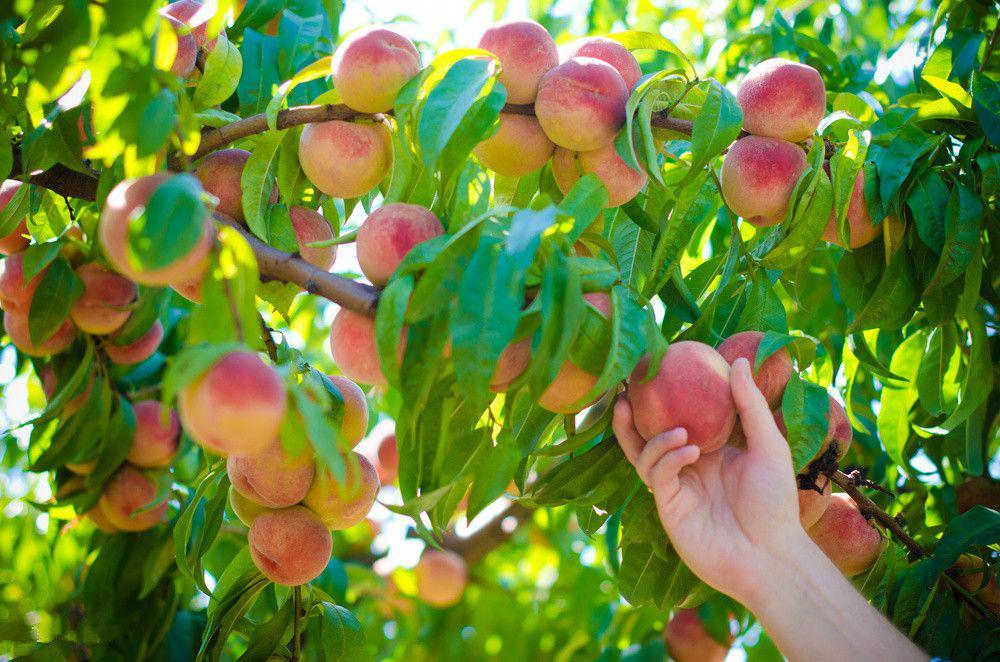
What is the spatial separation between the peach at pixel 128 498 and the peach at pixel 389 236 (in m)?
1.03

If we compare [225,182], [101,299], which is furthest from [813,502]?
[101,299]

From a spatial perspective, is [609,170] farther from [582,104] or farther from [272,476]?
[272,476]

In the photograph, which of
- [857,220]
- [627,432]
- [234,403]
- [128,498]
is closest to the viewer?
[234,403]

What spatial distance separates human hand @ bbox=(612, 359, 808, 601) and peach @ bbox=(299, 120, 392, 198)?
1.39ft

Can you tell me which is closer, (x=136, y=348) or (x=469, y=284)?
(x=469, y=284)

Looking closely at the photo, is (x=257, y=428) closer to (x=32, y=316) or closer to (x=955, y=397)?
(x=32, y=316)

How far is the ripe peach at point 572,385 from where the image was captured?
0.98 m

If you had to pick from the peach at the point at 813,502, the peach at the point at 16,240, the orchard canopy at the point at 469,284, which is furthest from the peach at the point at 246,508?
the peach at the point at 813,502

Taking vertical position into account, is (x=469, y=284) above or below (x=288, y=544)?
above

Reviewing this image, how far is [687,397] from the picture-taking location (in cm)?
103

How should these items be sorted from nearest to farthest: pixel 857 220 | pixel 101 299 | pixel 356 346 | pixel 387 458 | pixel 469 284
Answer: pixel 469 284
pixel 356 346
pixel 857 220
pixel 101 299
pixel 387 458

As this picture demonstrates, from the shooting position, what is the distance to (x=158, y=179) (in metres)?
0.82

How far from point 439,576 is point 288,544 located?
4.29 feet

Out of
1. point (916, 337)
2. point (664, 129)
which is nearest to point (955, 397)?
point (916, 337)
